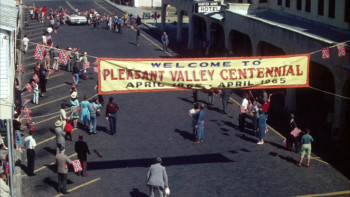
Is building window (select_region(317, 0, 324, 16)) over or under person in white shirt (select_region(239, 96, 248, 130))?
over

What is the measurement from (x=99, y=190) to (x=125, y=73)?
4.28m

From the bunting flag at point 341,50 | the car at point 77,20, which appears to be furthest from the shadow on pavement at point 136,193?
the car at point 77,20

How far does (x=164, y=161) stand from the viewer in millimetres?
20641

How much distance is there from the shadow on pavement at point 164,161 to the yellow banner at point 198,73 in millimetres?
4198

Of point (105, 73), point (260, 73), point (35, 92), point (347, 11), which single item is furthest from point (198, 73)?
point (35, 92)

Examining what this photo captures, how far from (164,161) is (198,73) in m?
4.85

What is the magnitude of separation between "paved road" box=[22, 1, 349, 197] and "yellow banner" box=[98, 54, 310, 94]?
3.54 meters

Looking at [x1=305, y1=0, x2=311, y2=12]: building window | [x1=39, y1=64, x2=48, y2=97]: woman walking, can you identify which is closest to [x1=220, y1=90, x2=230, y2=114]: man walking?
[x1=305, y1=0, x2=311, y2=12]: building window

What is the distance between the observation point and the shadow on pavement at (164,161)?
66.6 ft

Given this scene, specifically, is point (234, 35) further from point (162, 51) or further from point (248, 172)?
point (248, 172)

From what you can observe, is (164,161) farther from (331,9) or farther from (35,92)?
(331,9)

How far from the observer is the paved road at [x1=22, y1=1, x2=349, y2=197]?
59.7ft

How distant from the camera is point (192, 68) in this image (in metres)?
17.3

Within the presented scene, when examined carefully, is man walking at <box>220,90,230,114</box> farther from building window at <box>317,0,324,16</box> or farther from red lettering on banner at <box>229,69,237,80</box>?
red lettering on banner at <box>229,69,237,80</box>
